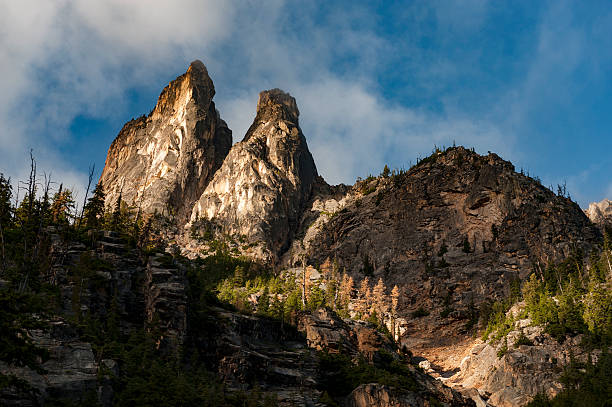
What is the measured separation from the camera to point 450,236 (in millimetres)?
134125

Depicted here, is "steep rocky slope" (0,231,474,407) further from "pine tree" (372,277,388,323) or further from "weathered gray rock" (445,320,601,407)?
"pine tree" (372,277,388,323)

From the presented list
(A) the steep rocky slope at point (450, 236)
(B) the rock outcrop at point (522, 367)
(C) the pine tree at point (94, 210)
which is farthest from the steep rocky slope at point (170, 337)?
(A) the steep rocky slope at point (450, 236)

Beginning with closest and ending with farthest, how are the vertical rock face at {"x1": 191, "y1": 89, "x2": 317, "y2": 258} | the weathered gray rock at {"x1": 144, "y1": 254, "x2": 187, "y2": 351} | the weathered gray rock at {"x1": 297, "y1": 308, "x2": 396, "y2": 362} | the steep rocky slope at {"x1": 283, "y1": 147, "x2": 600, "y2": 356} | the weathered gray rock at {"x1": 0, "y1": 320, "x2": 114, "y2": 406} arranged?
the weathered gray rock at {"x1": 0, "y1": 320, "x2": 114, "y2": 406} < the weathered gray rock at {"x1": 144, "y1": 254, "x2": 187, "y2": 351} < the weathered gray rock at {"x1": 297, "y1": 308, "x2": 396, "y2": 362} < the steep rocky slope at {"x1": 283, "y1": 147, "x2": 600, "y2": 356} < the vertical rock face at {"x1": 191, "y1": 89, "x2": 317, "y2": 258}

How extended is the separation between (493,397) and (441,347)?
95.8 feet

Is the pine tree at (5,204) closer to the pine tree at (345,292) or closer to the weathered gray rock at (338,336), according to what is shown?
the weathered gray rock at (338,336)

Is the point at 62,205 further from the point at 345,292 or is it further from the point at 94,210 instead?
the point at 345,292

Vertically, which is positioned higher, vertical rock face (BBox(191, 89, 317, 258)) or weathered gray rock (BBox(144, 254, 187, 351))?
vertical rock face (BBox(191, 89, 317, 258))

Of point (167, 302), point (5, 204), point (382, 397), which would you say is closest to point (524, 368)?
point (382, 397)

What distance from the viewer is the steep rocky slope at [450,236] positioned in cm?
11525

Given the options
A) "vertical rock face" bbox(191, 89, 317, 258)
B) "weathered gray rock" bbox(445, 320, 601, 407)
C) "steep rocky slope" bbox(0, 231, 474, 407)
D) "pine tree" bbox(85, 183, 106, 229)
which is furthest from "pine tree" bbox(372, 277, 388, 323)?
"vertical rock face" bbox(191, 89, 317, 258)

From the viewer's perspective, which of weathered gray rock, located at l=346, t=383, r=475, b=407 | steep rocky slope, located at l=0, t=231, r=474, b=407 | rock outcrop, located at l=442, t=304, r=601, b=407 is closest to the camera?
steep rocky slope, located at l=0, t=231, r=474, b=407

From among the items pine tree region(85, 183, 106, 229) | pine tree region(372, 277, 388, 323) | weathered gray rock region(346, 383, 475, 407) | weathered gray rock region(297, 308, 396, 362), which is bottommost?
weathered gray rock region(346, 383, 475, 407)

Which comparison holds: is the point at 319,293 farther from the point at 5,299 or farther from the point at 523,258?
the point at 5,299

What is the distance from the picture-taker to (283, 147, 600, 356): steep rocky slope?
378 feet
